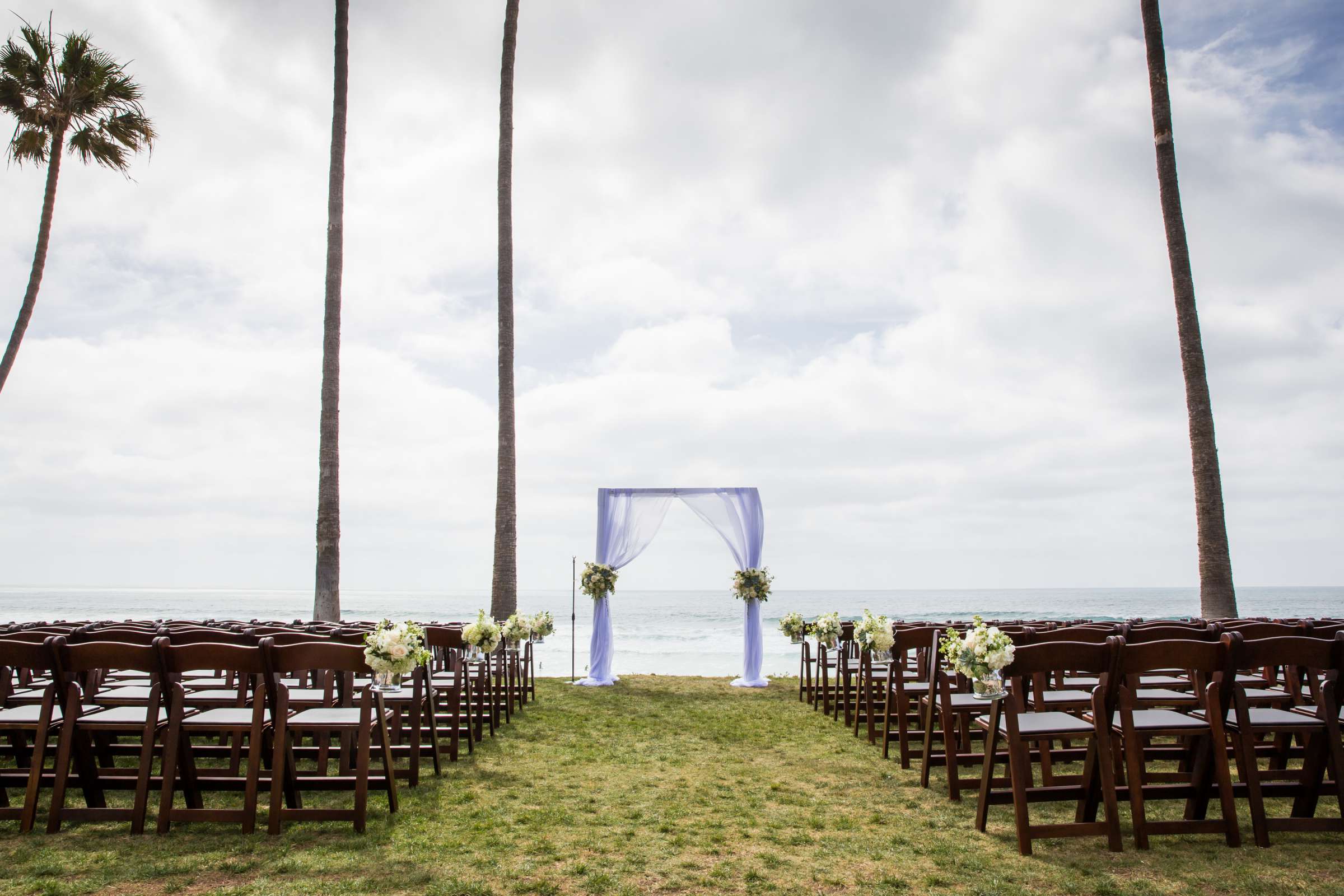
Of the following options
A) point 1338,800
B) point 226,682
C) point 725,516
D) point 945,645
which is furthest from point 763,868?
point 725,516

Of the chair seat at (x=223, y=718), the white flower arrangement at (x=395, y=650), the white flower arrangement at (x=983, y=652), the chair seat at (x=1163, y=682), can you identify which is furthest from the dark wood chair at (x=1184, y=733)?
the chair seat at (x=223, y=718)

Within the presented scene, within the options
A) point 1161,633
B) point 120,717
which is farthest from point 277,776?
point 1161,633

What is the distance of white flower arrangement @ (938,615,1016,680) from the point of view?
12.7ft

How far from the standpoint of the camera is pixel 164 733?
407 centimetres

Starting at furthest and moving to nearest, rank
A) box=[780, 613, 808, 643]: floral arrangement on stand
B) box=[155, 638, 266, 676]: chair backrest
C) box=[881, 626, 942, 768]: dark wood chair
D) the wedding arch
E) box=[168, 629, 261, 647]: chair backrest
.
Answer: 1. the wedding arch
2. box=[780, 613, 808, 643]: floral arrangement on stand
3. box=[881, 626, 942, 768]: dark wood chair
4. box=[168, 629, 261, 647]: chair backrest
5. box=[155, 638, 266, 676]: chair backrest

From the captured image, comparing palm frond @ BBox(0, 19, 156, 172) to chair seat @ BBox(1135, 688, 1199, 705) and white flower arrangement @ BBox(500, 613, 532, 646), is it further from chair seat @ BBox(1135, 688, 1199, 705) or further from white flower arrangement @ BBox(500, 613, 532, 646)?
chair seat @ BBox(1135, 688, 1199, 705)

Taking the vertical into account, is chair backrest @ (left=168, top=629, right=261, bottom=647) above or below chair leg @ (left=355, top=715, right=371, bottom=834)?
above

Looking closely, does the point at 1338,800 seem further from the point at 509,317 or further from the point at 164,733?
the point at 509,317

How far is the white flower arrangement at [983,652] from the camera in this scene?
3.86 metres

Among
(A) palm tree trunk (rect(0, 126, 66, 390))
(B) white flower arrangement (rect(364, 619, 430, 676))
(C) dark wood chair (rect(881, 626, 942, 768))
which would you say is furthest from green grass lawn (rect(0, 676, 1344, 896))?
(A) palm tree trunk (rect(0, 126, 66, 390))

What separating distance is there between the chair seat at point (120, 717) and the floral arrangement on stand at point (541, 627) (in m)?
5.49

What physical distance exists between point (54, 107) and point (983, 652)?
15236 millimetres

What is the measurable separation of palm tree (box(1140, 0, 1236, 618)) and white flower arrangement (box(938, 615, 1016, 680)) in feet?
21.0

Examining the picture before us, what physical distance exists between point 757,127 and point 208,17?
8006 mm
